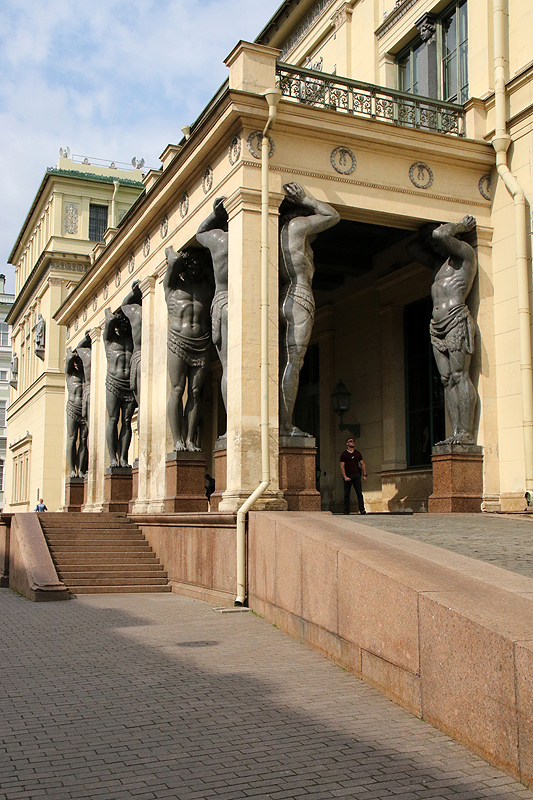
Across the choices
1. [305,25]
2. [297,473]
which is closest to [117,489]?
[297,473]

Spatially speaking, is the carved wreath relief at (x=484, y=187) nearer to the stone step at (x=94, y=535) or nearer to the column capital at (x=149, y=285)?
the column capital at (x=149, y=285)

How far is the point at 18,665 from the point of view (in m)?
7.43

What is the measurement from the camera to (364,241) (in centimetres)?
1734

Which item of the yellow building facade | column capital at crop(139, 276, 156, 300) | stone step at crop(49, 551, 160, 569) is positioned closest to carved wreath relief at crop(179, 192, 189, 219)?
column capital at crop(139, 276, 156, 300)

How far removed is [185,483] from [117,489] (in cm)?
584

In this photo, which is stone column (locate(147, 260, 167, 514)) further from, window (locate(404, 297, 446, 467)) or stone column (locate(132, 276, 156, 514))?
window (locate(404, 297, 446, 467))

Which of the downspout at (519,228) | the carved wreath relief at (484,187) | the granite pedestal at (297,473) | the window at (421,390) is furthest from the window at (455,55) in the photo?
the granite pedestal at (297,473)

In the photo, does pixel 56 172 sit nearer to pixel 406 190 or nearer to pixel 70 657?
pixel 406 190

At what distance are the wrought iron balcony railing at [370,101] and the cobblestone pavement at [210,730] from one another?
27.6 feet

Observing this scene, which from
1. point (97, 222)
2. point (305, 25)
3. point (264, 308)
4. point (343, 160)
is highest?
point (97, 222)

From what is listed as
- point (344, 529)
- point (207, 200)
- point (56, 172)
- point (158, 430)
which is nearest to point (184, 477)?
point (158, 430)

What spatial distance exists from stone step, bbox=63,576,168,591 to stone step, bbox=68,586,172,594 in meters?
0.18

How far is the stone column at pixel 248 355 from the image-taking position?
11.7 meters

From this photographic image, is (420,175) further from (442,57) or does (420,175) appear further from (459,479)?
(459,479)
